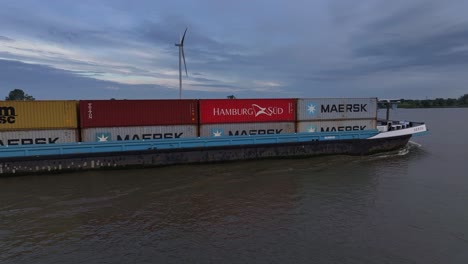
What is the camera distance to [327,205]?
12273 millimetres

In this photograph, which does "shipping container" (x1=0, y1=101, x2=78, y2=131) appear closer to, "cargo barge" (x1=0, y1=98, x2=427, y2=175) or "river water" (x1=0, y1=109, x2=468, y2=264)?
"cargo barge" (x1=0, y1=98, x2=427, y2=175)

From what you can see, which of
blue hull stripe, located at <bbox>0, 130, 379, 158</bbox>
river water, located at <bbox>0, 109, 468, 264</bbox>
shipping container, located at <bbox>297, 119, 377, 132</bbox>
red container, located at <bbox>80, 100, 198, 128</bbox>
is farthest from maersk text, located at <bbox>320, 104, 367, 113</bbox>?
red container, located at <bbox>80, 100, 198, 128</bbox>

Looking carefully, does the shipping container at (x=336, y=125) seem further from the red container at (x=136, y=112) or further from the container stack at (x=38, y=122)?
the container stack at (x=38, y=122)

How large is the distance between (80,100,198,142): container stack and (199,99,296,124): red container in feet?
3.22

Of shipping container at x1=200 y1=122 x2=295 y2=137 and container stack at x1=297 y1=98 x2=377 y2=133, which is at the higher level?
container stack at x1=297 y1=98 x2=377 y2=133

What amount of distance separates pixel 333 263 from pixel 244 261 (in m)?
2.34

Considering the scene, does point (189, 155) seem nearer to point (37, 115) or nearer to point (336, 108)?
point (37, 115)

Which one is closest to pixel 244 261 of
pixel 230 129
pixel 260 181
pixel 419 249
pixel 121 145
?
pixel 419 249

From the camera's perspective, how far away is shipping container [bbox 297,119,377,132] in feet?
79.9

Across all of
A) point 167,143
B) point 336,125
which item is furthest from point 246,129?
point 336,125

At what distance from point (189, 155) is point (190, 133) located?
1.77 meters

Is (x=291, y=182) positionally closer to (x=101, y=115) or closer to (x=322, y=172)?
(x=322, y=172)

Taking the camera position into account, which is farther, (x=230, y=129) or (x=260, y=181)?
(x=230, y=129)

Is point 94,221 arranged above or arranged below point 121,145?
below
